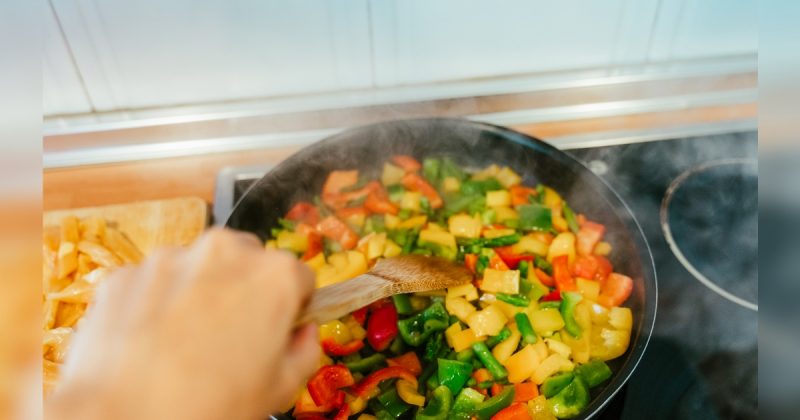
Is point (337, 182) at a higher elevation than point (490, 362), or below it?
higher

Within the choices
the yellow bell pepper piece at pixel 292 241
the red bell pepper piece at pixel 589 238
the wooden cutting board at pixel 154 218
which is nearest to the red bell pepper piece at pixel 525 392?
the red bell pepper piece at pixel 589 238

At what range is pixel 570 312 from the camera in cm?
123

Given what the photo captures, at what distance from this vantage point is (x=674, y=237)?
1.39 meters

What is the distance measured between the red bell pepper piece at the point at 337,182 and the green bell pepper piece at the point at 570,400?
0.66 metres

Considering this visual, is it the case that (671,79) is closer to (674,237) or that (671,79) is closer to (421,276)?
(674,237)

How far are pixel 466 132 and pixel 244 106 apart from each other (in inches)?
22.5

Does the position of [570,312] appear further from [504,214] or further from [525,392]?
[504,214]

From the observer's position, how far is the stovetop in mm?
1171

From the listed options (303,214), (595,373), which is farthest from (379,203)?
(595,373)

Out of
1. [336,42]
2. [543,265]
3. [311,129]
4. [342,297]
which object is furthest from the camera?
[311,129]

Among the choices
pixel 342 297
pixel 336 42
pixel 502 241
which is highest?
pixel 336 42

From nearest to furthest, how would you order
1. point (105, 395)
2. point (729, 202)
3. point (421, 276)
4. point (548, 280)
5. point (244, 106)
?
1. point (105, 395)
2. point (421, 276)
3. point (548, 280)
4. point (729, 202)
5. point (244, 106)

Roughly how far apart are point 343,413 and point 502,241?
19.7 inches

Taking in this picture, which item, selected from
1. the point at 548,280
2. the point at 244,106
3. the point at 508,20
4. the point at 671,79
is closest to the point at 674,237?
the point at 548,280
